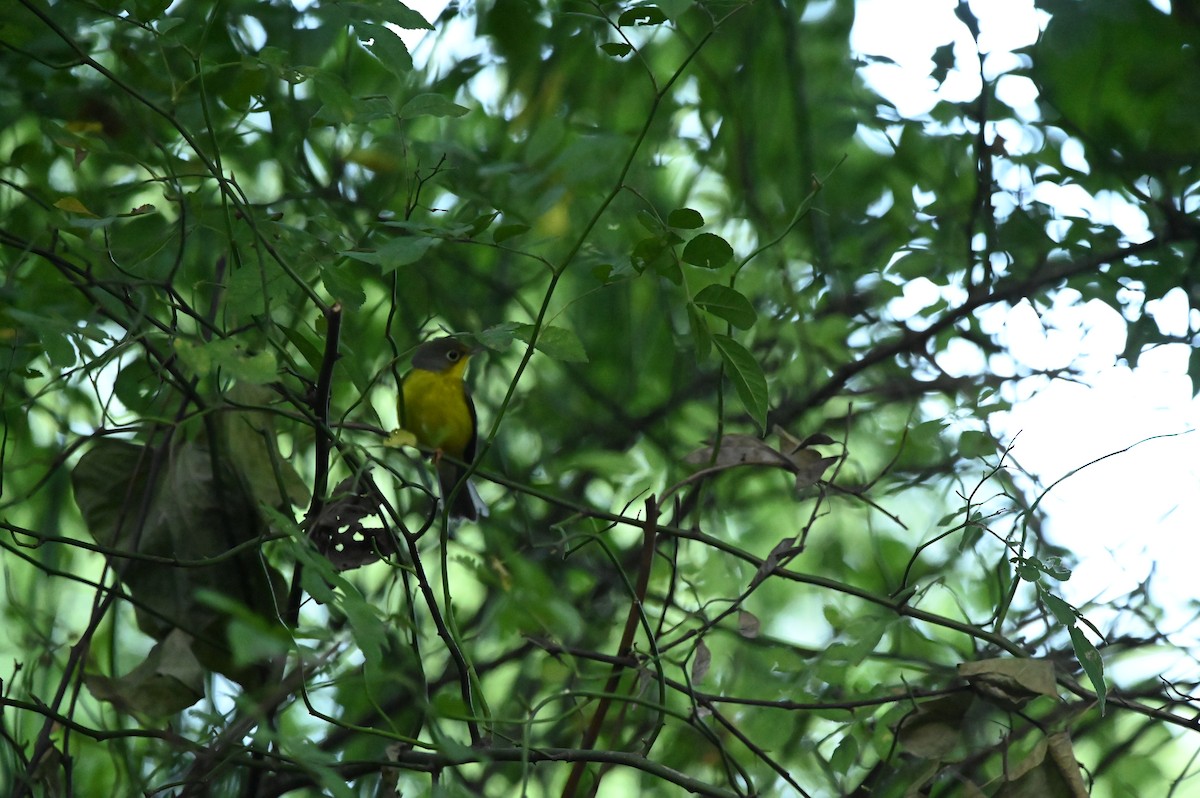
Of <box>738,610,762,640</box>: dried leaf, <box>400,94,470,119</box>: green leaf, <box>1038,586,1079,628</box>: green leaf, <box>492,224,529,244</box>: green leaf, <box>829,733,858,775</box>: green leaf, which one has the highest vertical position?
<box>400,94,470,119</box>: green leaf

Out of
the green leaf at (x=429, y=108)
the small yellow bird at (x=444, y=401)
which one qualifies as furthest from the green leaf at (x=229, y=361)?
the small yellow bird at (x=444, y=401)

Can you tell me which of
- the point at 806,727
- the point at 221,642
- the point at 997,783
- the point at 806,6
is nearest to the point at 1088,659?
the point at 997,783

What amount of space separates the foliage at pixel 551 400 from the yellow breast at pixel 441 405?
89mm

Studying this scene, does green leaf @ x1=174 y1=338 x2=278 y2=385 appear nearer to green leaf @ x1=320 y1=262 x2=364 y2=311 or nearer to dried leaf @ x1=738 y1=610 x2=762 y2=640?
green leaf @ x1=320 y1=262 x2=364 y2=311

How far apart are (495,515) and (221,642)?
1.06 metres

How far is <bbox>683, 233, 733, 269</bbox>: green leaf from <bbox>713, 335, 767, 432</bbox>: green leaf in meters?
0.09

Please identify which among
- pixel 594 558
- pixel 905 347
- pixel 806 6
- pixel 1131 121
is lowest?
pixel 594 558

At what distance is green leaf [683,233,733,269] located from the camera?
4.13 ft

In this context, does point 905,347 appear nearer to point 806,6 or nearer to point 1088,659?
point 806,6

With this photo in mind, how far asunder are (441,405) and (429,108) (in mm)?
1701

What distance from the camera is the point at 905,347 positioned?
2.52 metres

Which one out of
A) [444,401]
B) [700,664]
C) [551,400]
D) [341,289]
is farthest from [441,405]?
[341,289]

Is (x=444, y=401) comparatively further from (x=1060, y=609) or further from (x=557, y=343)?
(x=1060, y=609)

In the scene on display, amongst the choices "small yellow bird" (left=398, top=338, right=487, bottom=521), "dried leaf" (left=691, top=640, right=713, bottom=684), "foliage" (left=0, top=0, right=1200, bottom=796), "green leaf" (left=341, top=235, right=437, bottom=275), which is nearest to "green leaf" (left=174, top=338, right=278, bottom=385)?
"foliage" (left=0, top=0, right=1200, bottom=796)
